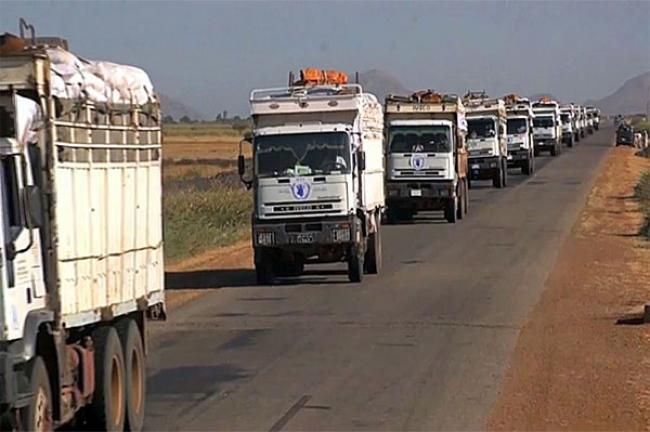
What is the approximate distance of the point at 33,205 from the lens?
9266mm

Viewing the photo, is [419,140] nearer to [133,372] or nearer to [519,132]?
[519,132]

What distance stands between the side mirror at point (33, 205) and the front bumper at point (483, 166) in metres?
43.4

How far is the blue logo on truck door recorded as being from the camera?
23.7 metres

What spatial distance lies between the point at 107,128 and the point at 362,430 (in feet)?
10.7

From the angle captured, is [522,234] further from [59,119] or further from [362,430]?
[59,119]

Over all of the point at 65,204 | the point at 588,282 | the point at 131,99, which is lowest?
the point at 588,282

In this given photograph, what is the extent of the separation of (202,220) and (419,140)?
20.2 feet

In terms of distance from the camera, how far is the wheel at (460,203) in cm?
3937

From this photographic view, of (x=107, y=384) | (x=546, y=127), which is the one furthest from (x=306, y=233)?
(x=546, y=127)

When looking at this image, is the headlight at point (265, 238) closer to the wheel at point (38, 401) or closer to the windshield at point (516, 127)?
the wheel at point (38, 401)

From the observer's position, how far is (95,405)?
10734mm

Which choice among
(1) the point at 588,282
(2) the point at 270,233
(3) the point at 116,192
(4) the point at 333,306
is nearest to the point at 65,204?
(3) the point at 116,192

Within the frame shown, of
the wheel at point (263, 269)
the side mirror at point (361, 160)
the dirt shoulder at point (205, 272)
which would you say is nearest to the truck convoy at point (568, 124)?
the dirt shoulder at point (205, 272)

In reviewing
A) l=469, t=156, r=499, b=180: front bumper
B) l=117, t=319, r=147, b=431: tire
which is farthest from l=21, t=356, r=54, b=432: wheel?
l=469, t=156, r=499, b=180: front bumper
